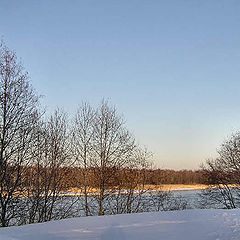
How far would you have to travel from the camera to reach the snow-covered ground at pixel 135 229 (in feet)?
20.7

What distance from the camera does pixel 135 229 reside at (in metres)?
7.16

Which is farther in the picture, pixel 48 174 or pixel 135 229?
pixel 48 174

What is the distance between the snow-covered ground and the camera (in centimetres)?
630

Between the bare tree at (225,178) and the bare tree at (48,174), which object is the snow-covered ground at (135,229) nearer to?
the bare tree at (48,174)

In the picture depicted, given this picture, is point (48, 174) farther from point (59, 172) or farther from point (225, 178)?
point (225, 178)

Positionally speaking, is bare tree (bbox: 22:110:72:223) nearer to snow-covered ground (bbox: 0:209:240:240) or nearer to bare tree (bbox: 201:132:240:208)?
snow-covered ground (bbox: 0:209:240:240)

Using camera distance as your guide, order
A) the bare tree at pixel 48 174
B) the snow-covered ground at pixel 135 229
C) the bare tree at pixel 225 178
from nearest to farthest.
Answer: the snow-covered ground at pixel 135 229
the bare tree at pixel 48 174
the bare tree at pixel 225 178

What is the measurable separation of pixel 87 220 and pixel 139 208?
701 cm

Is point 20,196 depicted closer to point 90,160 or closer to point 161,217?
point 90,160

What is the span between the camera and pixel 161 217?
9086 mm

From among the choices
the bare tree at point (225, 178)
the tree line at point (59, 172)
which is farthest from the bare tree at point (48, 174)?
the bare tree at point (225, 178)

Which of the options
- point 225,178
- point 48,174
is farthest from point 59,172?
point 225,178

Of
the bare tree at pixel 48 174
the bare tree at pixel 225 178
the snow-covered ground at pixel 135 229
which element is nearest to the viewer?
the snow-covered ground at pixel 135 229

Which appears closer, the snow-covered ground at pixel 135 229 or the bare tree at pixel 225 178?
the snow-covered ground at pixel 135 229
